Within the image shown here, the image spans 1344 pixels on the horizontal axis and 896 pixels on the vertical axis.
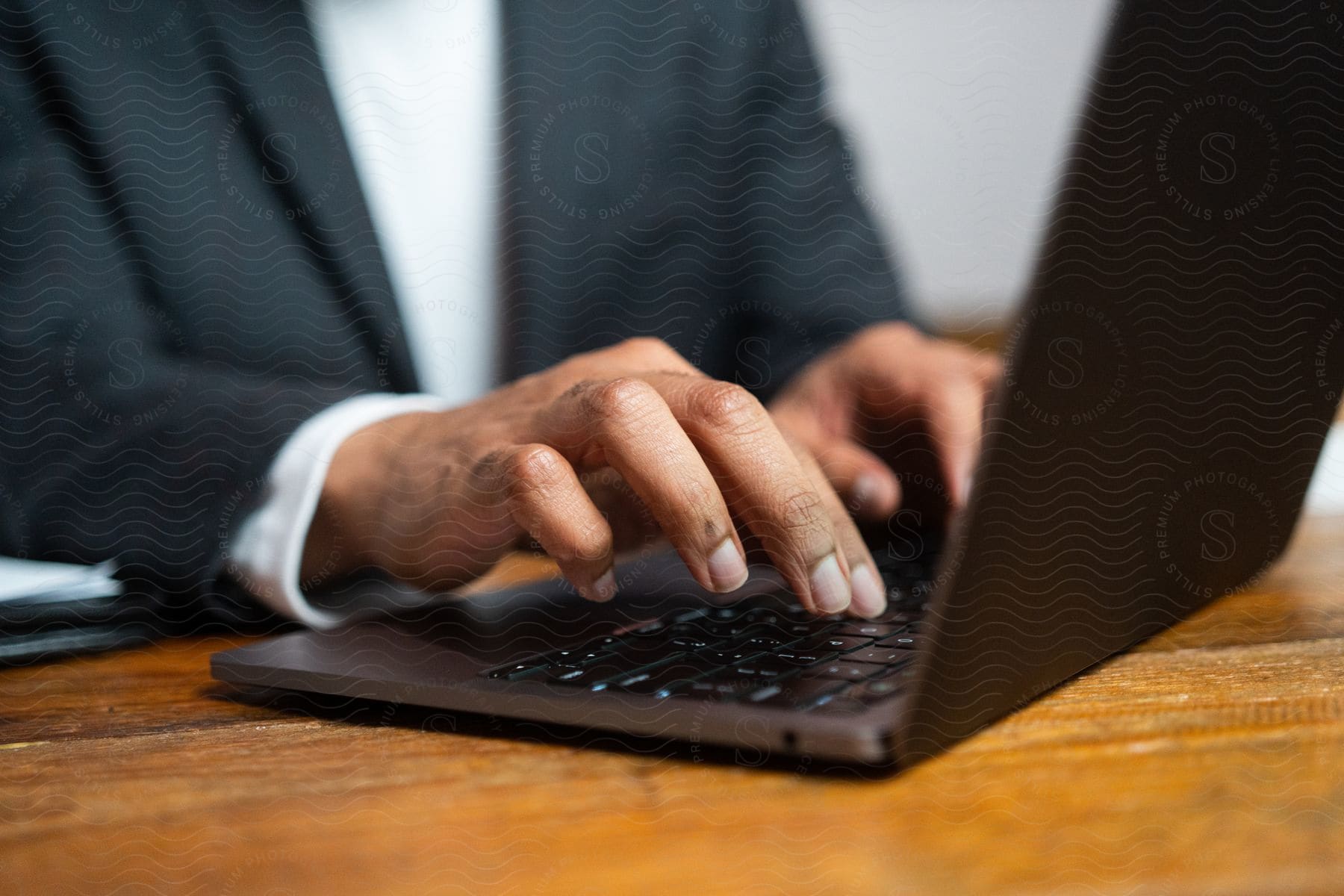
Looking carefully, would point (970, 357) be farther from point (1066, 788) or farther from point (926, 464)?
point (1066, 788)

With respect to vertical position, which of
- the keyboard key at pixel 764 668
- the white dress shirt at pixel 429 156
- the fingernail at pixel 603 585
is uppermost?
the white dress shirt at pixel 429 156

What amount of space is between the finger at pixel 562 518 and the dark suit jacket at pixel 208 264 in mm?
180

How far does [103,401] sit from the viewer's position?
1.55 ft

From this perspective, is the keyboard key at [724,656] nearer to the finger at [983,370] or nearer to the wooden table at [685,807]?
the wooden table at [685,807]

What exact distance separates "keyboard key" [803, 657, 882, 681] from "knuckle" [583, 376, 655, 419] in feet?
0.31

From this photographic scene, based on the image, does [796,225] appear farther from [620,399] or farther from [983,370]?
[620,399]

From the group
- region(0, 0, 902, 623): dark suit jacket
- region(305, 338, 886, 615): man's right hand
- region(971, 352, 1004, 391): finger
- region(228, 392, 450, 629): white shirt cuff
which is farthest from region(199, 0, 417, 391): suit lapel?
region(971, 352, 1004, 391): finger

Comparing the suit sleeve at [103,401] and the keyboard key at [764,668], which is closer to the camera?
the keyboard key at [764,668]

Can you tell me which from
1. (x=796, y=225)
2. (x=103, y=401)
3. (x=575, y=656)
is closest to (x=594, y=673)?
(x=575, y=656)

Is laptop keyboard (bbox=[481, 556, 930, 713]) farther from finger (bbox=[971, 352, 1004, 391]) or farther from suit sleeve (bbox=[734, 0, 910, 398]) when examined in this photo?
suit sleeve (bbox=[734, 0, 910, 398])

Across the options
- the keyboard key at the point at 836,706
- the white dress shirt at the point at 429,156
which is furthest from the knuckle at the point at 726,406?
the white dress shirt at the point at 429,156

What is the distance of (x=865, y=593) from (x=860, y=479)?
0.14m

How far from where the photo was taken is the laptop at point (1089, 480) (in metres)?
0.18

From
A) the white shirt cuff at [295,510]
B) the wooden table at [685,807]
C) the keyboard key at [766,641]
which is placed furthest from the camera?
the white shirt cuff at [295,510]
